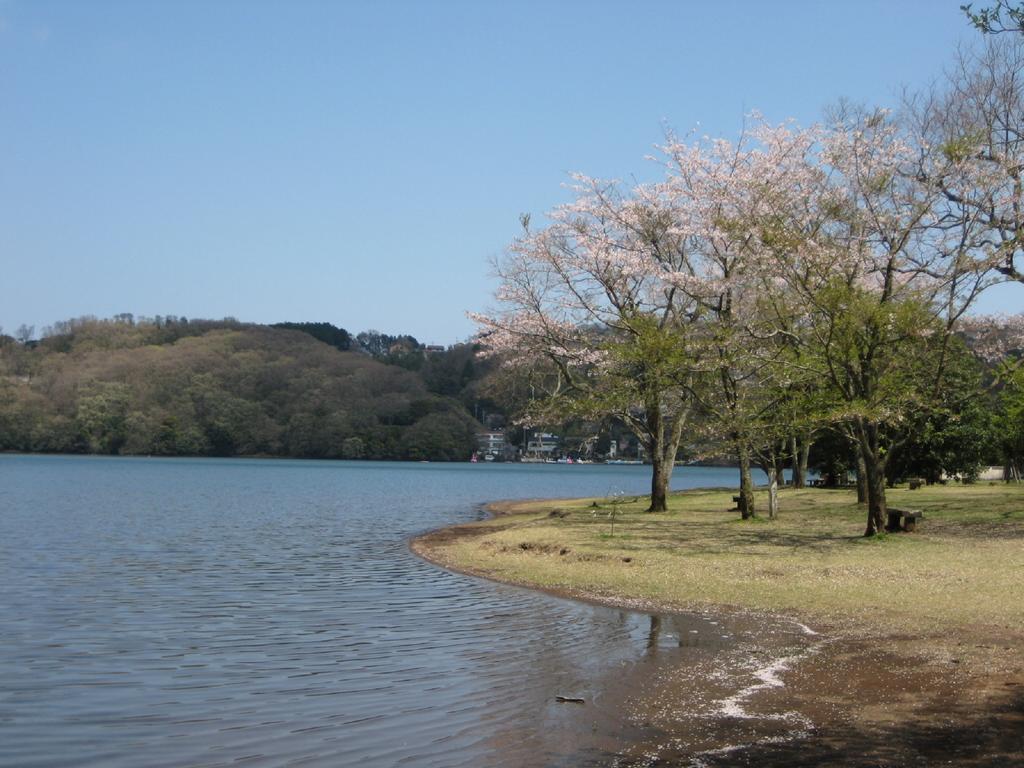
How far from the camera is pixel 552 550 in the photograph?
22.8 metres

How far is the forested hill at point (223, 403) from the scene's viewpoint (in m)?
137

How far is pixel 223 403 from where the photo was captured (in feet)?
469

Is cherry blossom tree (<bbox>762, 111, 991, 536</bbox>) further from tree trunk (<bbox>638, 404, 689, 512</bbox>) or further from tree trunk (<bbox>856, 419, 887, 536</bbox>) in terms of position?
tree trunk (<bbox>638, 404, 689, 512</bbox>)

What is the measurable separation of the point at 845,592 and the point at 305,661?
28.7ft

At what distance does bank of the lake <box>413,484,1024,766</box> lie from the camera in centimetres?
869

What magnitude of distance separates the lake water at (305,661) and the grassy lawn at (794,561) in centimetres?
147

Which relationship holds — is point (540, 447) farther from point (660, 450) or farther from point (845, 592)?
point (845, 592)

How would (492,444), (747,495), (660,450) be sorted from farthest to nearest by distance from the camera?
(492,444) → (660,450) → (747,495)

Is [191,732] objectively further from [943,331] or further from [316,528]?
[316,528]

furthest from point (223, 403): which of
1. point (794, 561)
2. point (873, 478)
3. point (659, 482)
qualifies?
point (794, 561)

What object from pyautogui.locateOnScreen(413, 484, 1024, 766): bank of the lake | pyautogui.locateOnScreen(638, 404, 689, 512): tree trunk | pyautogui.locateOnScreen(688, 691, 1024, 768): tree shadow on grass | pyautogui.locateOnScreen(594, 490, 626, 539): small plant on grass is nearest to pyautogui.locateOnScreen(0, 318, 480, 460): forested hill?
pyautogui.locateOnScreen(594, 490, 626, 539): small plant on grass

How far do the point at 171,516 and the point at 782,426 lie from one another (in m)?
25.4

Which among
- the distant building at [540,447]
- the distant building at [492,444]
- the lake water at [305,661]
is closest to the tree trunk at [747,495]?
the lake water at [305,661]

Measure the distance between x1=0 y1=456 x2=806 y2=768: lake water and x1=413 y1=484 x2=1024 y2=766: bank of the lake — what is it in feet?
4.48
